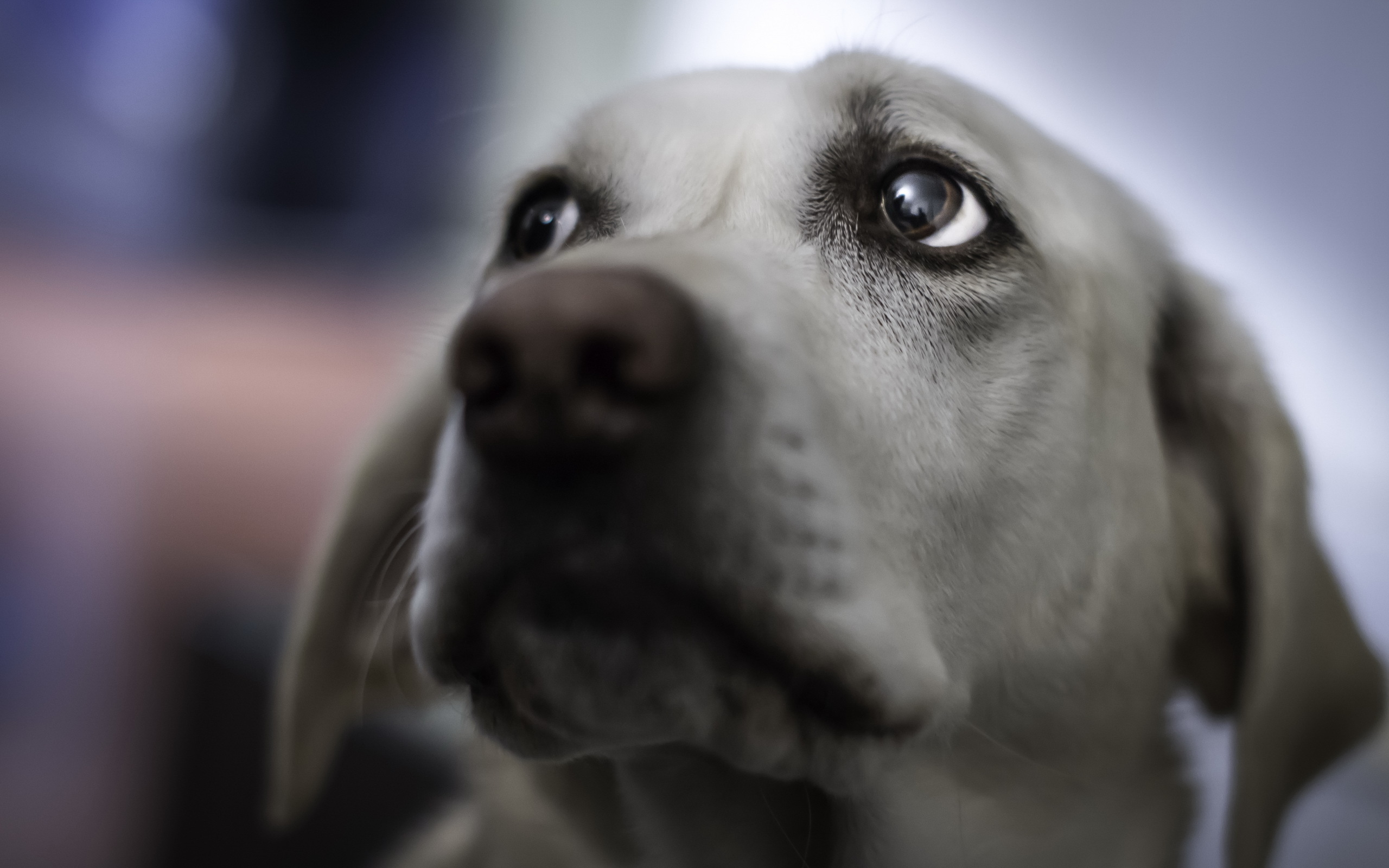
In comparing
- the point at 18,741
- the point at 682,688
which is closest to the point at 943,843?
the point at 682,688

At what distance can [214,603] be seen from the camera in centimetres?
150

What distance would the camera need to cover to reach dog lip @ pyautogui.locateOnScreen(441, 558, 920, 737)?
503 mm

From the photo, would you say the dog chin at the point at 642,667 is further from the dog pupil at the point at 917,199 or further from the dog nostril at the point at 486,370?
the dog pupil at the point at 917,199

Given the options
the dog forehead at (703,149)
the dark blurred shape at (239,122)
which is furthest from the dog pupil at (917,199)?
the dark blurred shape at (239,122)

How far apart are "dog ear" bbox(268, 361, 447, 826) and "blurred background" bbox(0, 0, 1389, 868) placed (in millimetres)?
106

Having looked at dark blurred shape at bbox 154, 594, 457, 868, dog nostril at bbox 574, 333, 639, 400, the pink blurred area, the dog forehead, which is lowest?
dark blurred shape at bbox 154, 594, 457, 868

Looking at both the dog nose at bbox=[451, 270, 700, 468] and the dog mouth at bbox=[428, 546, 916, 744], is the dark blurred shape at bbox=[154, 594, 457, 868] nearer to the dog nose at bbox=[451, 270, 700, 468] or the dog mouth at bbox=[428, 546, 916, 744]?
the dog mouth at bbox=[428, 546, 916, 744]

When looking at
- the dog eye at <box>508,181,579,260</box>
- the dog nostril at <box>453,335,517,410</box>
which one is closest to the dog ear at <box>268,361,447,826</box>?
the dog eye at <box>508,181,579,260</box>

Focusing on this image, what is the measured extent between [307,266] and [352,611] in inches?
30.1

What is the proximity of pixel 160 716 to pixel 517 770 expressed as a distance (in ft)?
2.64

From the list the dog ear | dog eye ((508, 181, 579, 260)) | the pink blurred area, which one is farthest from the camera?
the pink blurred area

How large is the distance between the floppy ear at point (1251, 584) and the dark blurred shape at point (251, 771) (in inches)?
51.3

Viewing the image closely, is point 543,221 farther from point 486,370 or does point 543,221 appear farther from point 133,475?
point 133,475

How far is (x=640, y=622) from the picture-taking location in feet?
1.68
